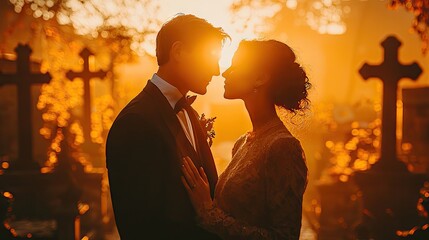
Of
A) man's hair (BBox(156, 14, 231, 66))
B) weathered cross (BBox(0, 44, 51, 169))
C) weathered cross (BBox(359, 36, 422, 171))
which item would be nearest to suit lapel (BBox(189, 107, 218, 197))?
man's hair (BBox(156, 14, 231, 66))

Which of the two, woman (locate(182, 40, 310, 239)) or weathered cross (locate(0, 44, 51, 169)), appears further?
weathered cross (locate(0, 44, 51, 169))

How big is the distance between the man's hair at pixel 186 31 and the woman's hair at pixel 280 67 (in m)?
0.37

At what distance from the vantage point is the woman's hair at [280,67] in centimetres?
400

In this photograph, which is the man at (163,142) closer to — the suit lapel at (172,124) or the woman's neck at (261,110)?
the suit lapel at (172,124)

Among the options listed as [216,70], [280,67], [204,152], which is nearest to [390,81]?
[280,67]

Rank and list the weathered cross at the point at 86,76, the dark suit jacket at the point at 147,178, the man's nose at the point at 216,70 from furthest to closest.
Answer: the weathered cross at the point at 86,76 → the man's nose at the point at 216,70 → the dark suit jacket at the point at 147,178

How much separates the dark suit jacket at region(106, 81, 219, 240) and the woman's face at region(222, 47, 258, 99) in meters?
0.64

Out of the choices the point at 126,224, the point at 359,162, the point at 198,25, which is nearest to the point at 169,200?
the point at 126,224

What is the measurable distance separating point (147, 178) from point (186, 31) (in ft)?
3.11

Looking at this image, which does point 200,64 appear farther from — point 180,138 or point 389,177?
point 389,177

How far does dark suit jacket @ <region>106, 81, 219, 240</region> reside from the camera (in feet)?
10.9

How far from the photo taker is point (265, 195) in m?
3.66

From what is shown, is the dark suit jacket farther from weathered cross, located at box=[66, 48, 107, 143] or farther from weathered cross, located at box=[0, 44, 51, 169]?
weathered cross, located at box=[66, 48, 107, 143]

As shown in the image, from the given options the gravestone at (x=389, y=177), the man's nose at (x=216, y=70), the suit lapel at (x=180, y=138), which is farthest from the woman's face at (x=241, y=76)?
the gravestone at (x=389, y=177)
